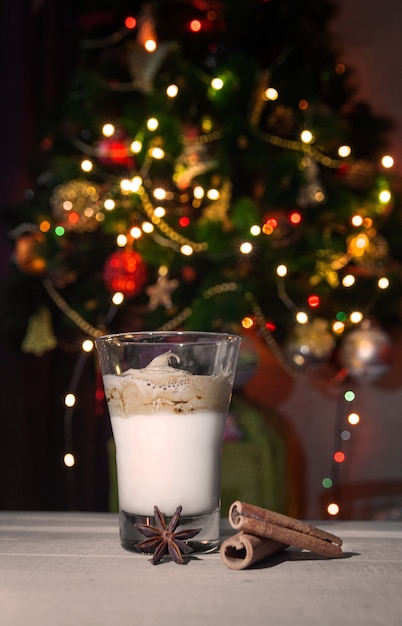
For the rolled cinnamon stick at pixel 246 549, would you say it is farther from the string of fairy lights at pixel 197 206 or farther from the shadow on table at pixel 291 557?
the string of fairy lights at pixel 197 206

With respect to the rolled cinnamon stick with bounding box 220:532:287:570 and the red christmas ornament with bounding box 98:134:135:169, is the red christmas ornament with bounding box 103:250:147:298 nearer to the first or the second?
the red christmas ornament with bounding box 98:134:135:169

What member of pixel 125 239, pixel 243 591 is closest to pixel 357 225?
pixel 125 239

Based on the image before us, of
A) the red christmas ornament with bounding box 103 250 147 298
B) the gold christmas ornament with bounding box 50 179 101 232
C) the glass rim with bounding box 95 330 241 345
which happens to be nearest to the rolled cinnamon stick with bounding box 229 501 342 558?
the glass rim with bounding box 95 330 241 345

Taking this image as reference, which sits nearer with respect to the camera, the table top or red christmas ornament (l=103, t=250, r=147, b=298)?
the table top

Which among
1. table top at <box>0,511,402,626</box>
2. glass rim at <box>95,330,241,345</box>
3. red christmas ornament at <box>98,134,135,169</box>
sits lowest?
table top at <box>0,511,402,626</box>

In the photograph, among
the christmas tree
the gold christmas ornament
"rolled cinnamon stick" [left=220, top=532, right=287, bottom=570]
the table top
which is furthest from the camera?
the gold christmas ornament

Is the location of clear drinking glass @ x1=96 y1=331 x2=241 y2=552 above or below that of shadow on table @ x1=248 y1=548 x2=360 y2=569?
above

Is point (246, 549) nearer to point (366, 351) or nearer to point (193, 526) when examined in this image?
point (193, 526)

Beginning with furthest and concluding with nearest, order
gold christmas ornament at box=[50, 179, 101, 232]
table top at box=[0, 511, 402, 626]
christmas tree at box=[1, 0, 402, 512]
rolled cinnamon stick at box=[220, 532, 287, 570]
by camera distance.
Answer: gold christmas ornament at box=[50, 179, 101, 232] < christmas tree at box=[1, 0, 402, 512] < rolled cinnamon stick at box=[220, 532, 287, 570] < table top at box=[0, 511, 402, 626]
